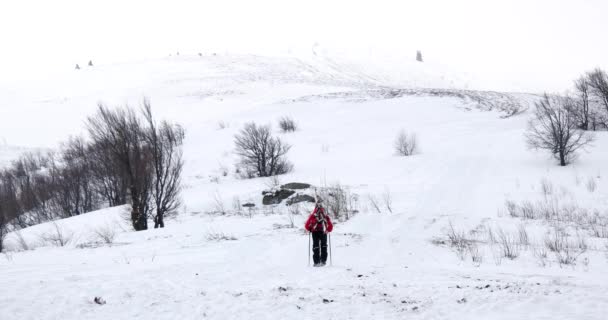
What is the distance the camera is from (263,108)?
46.3 metres

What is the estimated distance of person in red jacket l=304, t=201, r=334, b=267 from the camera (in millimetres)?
7844

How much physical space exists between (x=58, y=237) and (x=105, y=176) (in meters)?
A: 8.69

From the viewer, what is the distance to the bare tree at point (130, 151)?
13.4m

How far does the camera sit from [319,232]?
314 inches

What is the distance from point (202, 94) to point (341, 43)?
60347 millimetres

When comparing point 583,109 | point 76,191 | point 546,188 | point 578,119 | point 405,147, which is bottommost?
point 546,188

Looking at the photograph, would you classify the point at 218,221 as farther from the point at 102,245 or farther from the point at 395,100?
the point at 395,100

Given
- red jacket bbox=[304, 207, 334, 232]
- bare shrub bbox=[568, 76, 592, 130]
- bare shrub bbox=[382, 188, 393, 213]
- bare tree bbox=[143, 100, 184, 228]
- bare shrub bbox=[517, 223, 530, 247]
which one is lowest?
bare shrub bbox=[517, 223, 530, 247]

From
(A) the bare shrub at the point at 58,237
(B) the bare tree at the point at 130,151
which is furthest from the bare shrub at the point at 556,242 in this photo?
(A) the bare shrub at the point at 58,237

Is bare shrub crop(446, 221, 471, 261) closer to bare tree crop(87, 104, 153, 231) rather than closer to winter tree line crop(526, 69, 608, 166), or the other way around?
bare tree crop(87, 104, 153, 231)

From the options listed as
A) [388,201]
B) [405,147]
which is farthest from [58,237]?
[405,147]

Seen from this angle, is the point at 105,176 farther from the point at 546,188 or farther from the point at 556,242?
the point at 546,188

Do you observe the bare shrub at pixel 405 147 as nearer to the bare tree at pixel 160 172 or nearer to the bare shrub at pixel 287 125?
the bare shrub at pixel 287 125

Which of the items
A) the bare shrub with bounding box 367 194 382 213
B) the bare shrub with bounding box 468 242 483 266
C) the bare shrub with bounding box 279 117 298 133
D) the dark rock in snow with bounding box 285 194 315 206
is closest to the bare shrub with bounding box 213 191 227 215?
the dark rock in snow with bounding box 285 194 315 206
